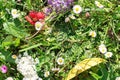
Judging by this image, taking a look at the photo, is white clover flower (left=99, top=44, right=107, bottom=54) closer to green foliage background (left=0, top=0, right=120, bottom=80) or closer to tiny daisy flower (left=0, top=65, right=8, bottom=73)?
green foliage background (left=0, top=0, right=120, bottom=80)

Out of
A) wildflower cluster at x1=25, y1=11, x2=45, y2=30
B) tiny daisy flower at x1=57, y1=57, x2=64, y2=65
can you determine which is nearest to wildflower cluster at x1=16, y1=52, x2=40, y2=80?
tiny daisy flower at x1=57, y1=57, x2=64, y2=65

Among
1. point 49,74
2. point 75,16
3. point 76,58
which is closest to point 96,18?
point 75,16

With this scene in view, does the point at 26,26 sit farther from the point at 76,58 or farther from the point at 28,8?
the point at 76,58

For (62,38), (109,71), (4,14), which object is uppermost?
(4,14)

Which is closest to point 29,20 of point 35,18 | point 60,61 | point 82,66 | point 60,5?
point 35,18

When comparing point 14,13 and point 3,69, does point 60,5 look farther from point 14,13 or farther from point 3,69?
point 3,69

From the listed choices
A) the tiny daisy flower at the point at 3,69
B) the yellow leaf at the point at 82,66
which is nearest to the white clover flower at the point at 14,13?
the tiny daisy flower at the point at 3,69
